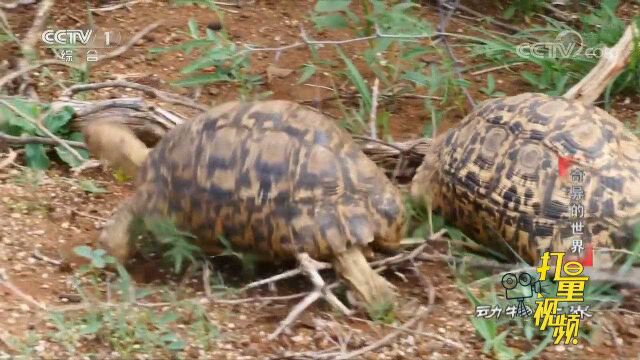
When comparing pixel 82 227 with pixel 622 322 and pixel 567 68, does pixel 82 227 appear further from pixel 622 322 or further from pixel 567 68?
pixel 567 68

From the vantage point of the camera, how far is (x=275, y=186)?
259cm

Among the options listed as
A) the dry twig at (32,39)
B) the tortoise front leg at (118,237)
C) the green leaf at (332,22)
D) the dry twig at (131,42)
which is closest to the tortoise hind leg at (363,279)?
the tortoise front leg at (118,237)

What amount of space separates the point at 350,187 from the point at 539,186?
0.58 metres

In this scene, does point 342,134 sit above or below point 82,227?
above

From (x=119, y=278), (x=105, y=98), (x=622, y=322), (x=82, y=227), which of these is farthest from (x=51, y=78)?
(x=622, y=322)

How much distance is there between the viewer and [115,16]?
429cm

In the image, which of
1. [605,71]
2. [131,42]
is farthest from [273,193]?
[131,42]

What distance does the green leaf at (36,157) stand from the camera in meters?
3.27

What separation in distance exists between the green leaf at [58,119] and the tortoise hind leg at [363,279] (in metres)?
1.32

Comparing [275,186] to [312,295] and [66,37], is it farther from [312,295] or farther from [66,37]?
[66,37]

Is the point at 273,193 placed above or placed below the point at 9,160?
above

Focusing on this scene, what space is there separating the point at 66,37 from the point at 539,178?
7.33 ft

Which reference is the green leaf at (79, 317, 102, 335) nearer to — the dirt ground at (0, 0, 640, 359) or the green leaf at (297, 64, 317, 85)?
the dirt ground at (0, 0, 640, 359)

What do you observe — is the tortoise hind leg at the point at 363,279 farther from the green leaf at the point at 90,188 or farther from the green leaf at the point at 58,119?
the green leaf at the point at 58,119
